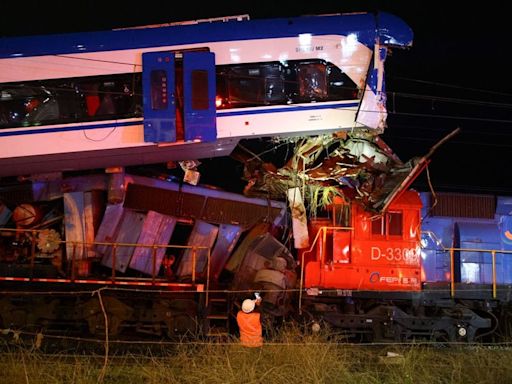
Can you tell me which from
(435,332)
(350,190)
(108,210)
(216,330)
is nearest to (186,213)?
(108,210)

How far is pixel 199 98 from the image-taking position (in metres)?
11.1

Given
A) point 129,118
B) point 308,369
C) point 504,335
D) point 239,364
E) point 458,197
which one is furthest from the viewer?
point 458,197

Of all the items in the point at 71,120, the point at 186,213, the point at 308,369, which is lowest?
the point at 308,369

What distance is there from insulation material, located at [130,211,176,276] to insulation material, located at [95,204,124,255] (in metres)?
0.60

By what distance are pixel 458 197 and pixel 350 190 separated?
3073 millimetres

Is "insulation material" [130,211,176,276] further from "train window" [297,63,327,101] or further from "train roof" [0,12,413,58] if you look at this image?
"train window" [297,63,327,101]

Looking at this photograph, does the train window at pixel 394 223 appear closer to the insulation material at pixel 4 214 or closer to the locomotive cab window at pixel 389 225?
the locomotive cab window at pixel 389 225

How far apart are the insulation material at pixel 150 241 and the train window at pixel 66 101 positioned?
2.62 meters

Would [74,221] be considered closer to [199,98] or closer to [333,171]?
[199,98]

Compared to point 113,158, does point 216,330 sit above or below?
below

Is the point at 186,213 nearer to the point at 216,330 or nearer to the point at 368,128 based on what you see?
the point at 216,330

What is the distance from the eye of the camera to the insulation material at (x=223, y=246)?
13.3 meters

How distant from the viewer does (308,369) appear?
8.09 m

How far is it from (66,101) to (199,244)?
4296 mm
